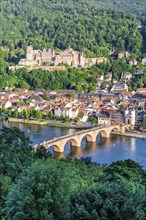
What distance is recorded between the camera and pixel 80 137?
14016mm

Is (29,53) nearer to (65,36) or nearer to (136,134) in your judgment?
(65,36)

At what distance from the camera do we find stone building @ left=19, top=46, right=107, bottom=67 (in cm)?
2741

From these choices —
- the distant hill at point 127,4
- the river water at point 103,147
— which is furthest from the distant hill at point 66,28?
the river water at point 103,147

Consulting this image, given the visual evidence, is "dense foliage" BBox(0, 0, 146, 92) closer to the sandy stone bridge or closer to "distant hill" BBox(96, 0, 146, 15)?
"distant hill" BBox(96, 0, 146, 15)

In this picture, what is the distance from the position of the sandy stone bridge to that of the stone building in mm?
11245

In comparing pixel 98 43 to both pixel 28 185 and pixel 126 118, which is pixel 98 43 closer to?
pixel 126 118

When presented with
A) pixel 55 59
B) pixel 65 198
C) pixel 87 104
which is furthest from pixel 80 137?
pixel 55 59

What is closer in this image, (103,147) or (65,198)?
(65,198)

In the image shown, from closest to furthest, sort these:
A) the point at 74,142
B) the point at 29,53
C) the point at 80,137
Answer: the point at 74,142 < the point at 80,137 < the point at 29,53

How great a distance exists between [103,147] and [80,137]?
2.52 ft

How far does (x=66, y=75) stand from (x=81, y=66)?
2304 millimetres

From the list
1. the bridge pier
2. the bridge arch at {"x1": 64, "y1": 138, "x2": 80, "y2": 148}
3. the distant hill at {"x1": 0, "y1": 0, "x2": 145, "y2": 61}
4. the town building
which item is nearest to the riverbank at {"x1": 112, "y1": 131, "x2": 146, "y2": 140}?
the bridge pier

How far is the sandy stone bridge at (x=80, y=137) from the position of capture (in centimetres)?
1283

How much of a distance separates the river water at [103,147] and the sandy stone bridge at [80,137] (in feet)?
0.60
